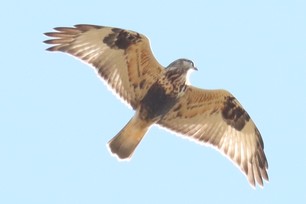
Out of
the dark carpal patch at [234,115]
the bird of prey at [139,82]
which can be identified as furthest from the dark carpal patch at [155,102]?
the dark carpal patch at [234,115]

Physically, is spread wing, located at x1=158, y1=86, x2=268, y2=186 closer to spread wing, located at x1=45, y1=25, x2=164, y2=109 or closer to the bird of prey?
the bird of prey

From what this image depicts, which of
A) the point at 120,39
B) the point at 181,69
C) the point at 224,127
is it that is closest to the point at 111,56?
the point at 120,39

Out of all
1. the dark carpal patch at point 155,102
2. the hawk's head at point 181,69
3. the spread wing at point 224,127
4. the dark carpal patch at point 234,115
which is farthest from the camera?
the dark carpal patch at point 234,115

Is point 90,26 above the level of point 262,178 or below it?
above

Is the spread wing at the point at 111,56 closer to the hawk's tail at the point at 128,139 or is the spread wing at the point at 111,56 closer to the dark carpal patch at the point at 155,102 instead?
the dark carpal patch at the point at 155,102

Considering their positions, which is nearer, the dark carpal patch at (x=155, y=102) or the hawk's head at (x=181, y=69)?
the hawk's head at (x=181, y=69)

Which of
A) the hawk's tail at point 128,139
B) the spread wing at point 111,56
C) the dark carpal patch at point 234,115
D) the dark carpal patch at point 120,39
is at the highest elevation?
the dark carpal patch at point 120,39

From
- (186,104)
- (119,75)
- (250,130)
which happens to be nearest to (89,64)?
(119,75)

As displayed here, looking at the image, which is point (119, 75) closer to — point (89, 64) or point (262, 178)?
point (89, 64)
